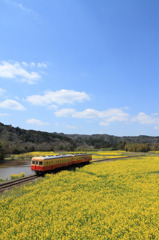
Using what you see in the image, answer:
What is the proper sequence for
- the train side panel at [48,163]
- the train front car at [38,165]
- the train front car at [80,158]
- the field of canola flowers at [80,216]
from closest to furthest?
the field of canola flowers at [80,216]
the train front car at [38,165]
the train side panel at [48,163]
the train front car at [80,158]

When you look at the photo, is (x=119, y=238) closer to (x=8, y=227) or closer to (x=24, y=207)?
(x=8, y=227)

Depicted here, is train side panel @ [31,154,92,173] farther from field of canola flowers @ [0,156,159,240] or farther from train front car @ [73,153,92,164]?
field of canola flowers @ [0,156,159,240]

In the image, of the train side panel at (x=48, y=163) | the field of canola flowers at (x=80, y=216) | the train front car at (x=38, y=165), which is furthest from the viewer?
the train side panel at (x=48, y=163)

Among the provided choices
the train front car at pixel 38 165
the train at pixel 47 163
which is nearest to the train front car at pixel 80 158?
the train at pixel 47 163

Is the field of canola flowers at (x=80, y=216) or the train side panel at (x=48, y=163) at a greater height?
the train side panel at (x=48, y=163)

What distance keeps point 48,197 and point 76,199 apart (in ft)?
7.47

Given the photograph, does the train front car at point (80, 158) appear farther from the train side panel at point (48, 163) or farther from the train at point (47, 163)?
the train at point (47, 163)

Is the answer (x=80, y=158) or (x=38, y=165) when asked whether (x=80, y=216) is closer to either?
(x=38, y=165)

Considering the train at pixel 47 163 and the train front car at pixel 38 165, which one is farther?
the train at pixel 47 163

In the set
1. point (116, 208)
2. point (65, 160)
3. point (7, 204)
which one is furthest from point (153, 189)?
point (65, 160)

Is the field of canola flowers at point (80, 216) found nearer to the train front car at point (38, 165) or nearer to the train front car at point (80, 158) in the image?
the train front car at point (38, 165)

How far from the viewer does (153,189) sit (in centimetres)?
1603

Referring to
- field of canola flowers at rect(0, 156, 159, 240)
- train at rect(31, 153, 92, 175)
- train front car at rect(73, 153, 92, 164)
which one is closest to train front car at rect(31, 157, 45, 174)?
train at rect(31, 153, 92, 175)

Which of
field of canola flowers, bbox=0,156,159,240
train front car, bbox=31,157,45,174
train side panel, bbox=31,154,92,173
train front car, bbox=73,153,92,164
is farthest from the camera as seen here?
train front car, bbox=73,153,92,164
